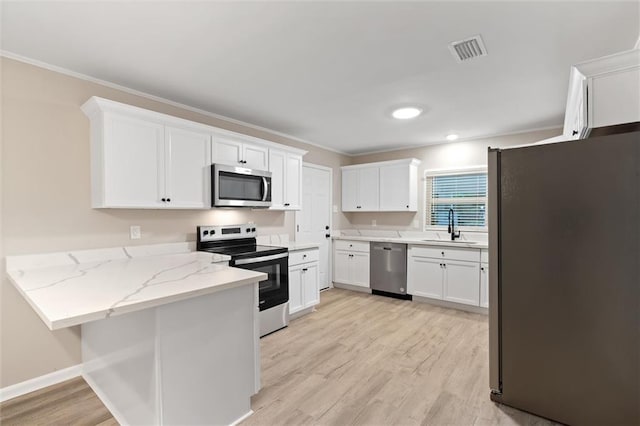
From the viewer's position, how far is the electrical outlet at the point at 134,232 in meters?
2.86

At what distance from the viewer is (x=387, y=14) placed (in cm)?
185

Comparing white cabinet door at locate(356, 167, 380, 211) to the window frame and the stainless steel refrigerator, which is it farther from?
the stainless steel refrigerator

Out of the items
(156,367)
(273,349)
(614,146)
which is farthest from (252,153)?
(614,146)

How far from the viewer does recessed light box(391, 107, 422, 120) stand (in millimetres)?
3410

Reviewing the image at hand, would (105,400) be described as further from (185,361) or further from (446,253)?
(446,253)

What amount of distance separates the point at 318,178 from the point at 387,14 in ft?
11.7

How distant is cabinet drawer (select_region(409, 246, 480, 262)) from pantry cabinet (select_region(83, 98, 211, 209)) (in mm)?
2992

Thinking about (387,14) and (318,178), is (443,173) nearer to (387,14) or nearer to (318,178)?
(318,178)

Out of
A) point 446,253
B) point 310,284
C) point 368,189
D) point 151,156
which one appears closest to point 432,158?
point 368,189

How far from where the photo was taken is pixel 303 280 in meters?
3.98

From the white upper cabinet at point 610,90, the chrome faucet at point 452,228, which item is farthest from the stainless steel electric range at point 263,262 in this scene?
the white upper cabinet at point 610,90

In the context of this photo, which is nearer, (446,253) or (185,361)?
(185,361)

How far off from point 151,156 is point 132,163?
0.17m

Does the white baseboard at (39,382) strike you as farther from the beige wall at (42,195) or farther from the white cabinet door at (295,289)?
the white cabinet door at (295,289)
